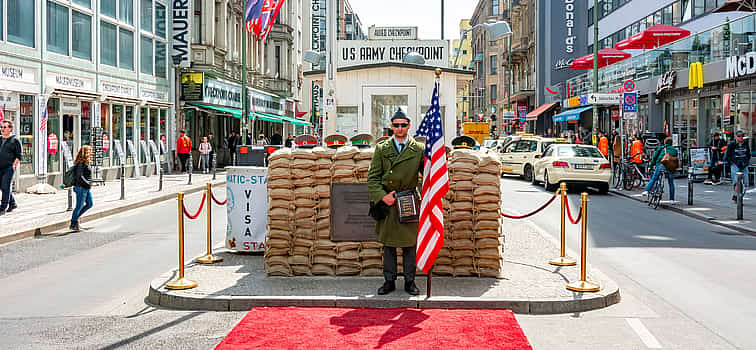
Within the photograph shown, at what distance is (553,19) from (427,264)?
2199 inches

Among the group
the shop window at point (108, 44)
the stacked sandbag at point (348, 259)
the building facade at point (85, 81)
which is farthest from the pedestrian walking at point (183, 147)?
the stacked sandbag at point (348, 259)

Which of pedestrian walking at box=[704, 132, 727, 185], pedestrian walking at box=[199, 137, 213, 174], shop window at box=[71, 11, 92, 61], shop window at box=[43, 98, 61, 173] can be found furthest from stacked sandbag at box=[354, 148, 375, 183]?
pedestrian walking at box=[199, 137, 213, 174]

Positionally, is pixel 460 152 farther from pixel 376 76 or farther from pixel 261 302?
pixel 376 76

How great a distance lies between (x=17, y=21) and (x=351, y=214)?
16499mm

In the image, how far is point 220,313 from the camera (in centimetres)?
770

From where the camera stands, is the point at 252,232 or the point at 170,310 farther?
the point at 252,232

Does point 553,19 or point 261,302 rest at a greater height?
point 553,19

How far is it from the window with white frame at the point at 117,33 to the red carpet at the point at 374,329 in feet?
74.6

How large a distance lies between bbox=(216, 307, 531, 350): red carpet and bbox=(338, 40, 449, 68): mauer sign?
9.56m

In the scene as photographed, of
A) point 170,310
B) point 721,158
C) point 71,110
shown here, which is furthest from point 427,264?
point 721,158

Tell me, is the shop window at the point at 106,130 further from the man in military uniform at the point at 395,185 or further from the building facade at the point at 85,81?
the man in military uniform at the point at 395,185

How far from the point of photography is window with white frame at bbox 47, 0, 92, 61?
23891mm

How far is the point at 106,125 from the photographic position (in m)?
28.0

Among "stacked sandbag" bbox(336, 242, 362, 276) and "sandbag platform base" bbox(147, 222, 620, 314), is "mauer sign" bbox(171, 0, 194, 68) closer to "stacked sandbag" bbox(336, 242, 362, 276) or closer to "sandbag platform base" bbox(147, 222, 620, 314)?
"sandbag platform base" bbox(147, 222, 620, 314)
